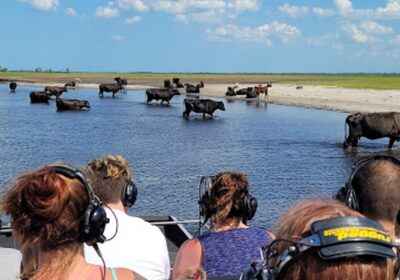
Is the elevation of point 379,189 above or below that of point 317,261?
below

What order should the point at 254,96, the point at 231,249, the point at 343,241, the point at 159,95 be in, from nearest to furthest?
the point at 343,241
the point at 231,249
the point at 159,95
the point at 254,96

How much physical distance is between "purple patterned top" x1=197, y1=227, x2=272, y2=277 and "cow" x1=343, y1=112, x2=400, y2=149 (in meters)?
19.8

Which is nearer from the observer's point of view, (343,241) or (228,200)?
(343,241)

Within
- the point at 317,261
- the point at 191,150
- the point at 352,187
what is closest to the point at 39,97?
the point at 191,150

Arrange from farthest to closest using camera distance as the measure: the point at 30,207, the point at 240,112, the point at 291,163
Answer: the point at 240,112, the point at 291,163, the point at 30,207

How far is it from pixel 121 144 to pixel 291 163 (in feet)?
23.0

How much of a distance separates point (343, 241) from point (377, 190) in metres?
1.63

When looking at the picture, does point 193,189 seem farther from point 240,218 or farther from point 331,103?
point 331,103

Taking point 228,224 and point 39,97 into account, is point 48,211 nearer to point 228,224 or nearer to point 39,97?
point 228,224

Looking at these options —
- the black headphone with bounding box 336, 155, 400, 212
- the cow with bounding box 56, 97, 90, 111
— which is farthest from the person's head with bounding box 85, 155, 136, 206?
the cow with bounding box 56, 97, 90, 111

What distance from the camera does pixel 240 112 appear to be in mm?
41219

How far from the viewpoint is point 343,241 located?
1.55m

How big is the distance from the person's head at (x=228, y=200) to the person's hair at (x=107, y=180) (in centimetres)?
71

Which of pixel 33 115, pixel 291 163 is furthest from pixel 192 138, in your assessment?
pixel 33 115
